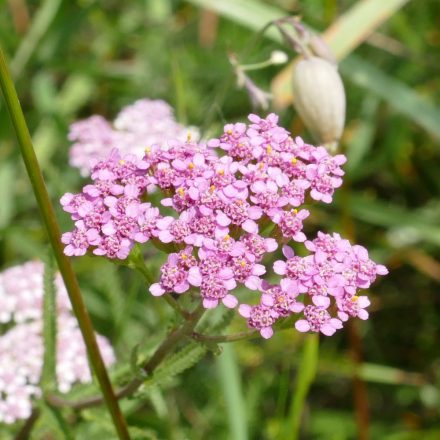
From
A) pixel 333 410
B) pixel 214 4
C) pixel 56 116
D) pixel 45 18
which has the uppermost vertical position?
pixel 214 4

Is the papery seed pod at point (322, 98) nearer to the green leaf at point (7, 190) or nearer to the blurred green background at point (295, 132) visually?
the blurred green background at point (295, 132)

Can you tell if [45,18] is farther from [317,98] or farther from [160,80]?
[317,98]

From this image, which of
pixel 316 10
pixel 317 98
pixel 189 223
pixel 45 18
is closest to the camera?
pixel 189 223

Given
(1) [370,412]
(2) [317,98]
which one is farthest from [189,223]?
(1) [370,412]

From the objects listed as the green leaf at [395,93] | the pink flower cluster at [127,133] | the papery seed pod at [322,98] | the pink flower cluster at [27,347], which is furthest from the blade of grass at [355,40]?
the pink flower cluster at [27,347]

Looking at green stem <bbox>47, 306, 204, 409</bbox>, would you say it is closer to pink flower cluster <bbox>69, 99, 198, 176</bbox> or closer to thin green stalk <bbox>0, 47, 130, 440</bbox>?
thin green stalk <bbox>0, 47, 130, 440</bbox>

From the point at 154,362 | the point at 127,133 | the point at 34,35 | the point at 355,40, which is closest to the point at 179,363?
the point at 154,362

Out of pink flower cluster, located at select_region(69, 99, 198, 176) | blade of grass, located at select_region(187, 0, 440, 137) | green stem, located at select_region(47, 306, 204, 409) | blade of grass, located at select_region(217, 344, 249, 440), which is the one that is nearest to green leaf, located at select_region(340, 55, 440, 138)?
blade of grass, located at select_region(187, 0, 440, 137)
